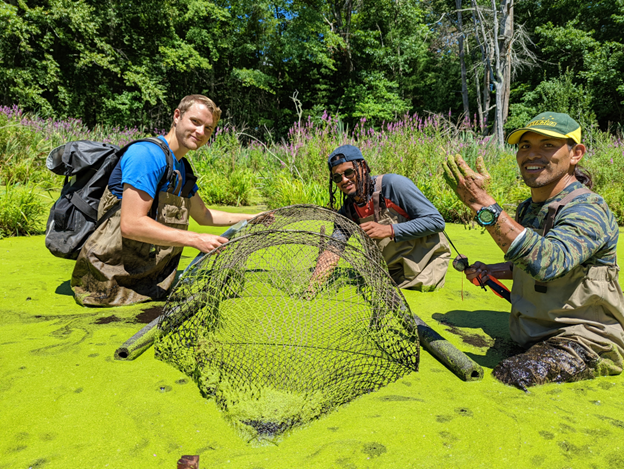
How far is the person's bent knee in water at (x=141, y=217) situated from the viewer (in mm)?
2438

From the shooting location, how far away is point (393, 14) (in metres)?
22.4

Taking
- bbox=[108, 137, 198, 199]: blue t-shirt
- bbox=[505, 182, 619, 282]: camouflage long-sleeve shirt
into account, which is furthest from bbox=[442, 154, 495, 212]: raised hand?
bbox=[108, 137, 198, 199]: blue t-shirt

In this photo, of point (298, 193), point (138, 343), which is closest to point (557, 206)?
point (138, 343)

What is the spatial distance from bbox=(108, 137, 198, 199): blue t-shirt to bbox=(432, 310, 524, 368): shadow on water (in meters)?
2.08

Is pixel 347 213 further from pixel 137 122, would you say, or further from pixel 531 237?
pixel 137 122

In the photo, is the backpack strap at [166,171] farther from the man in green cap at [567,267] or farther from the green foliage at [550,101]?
the green foliage at [550,101]

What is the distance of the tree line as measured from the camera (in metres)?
16.3

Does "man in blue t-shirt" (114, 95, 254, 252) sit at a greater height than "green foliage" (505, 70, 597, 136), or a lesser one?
lesser

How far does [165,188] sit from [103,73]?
65.1ft

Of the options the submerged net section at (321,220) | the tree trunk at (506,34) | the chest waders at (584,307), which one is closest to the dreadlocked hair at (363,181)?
the submerged net section at (321,220)

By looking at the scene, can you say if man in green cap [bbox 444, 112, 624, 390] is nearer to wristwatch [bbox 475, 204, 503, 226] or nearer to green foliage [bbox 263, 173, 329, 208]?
wristwatch [bbox 475, 204, 503, 226]

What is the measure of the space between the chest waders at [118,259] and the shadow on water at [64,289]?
22 centimetres

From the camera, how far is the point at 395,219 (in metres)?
3.33

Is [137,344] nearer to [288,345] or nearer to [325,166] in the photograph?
[288,345]
